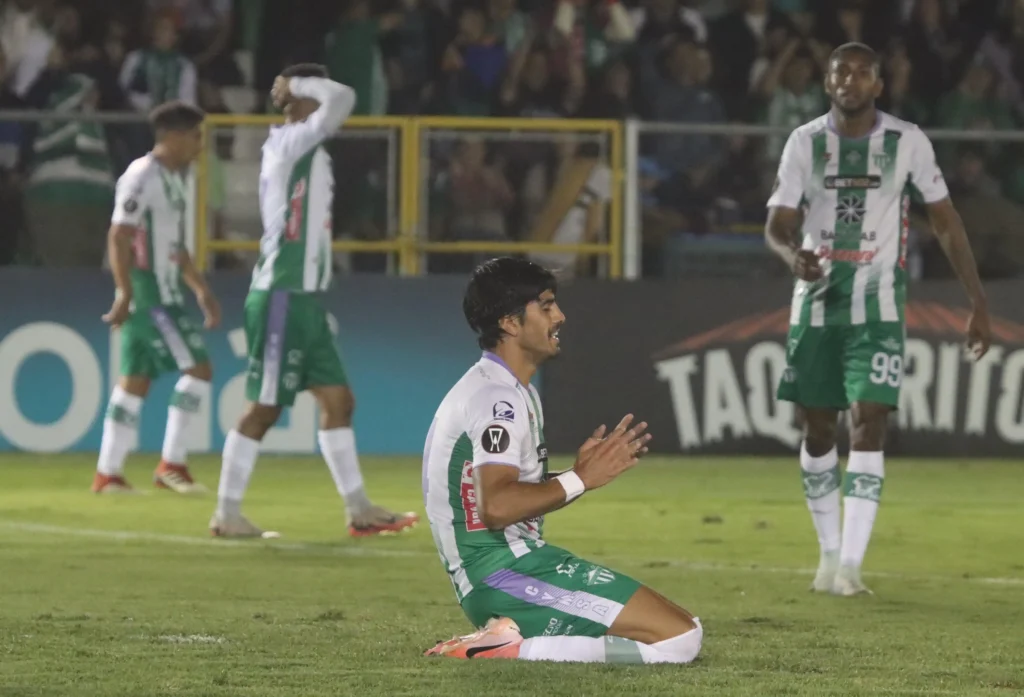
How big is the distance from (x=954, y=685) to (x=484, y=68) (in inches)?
465

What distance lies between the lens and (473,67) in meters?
17.3

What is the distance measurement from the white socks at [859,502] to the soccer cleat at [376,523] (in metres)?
2.88

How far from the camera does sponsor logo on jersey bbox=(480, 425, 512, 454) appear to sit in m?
6.09

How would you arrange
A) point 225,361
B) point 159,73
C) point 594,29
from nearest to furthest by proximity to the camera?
point 225,361, point 159,73, point 594,29

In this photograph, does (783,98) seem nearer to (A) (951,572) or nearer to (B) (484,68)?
(B) (484,68)

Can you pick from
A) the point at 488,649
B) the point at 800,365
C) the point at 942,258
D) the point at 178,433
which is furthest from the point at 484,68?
the point at 488,649

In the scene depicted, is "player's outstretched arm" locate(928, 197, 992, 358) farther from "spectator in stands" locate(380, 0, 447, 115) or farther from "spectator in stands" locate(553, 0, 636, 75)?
"spectator in stands" locate(553, 0, 636, 75)

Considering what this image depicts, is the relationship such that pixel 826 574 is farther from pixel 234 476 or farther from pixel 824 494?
pixel 234 476

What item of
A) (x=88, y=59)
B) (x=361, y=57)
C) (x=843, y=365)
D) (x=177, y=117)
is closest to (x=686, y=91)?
(x=361, y=57)

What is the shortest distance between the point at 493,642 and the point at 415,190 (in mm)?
9347

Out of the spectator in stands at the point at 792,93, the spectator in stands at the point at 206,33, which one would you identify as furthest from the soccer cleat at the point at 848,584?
the spectator in stands at the point at 206,33

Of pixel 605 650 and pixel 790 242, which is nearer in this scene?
pixel 605 650

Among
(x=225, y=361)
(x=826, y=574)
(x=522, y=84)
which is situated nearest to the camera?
(x=826, y=574)

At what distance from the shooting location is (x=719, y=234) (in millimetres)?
15734
